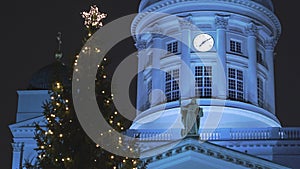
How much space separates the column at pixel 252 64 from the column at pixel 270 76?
2067 millimetres

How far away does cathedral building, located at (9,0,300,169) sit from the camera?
41.0m

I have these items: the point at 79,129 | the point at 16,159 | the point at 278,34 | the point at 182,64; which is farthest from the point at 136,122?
the point at 79,129

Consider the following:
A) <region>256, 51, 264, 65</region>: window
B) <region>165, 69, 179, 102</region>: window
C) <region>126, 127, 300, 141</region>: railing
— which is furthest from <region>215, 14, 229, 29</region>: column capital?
<region>126, 127, 300, 141</region>: railing

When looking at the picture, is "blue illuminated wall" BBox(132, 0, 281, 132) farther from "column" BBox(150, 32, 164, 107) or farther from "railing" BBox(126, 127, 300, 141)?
"railing" BBox(126, 127, 300, 141)

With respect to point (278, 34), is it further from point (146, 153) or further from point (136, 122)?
point (146, 153)

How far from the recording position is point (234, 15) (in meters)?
46.1

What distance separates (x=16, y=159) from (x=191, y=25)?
12.4m

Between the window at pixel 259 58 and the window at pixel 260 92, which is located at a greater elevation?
the window at pixel 259 58

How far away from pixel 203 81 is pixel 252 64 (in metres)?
3.02

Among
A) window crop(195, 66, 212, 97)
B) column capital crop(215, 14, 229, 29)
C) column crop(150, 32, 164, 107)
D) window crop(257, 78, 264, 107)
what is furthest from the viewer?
window crop(257, 78, 264, 107)

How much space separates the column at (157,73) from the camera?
4528 cm

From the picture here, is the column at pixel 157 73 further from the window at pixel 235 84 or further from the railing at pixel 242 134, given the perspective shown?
the railing at pixel 242 134

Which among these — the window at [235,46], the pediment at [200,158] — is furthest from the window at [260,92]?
the pediment at [200,158]

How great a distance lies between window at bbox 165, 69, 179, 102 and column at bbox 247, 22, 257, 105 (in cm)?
403
